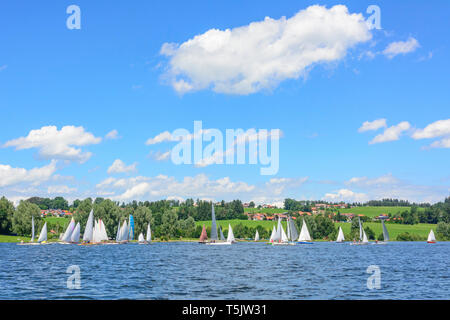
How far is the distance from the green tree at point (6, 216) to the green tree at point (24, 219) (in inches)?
129

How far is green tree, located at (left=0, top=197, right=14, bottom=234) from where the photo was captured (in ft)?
599

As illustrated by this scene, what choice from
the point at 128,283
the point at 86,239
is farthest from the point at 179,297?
the point at 86,239

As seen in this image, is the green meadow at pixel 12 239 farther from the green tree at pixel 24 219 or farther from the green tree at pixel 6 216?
the green tree at pixel 6 216

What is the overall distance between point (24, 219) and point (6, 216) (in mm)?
10358

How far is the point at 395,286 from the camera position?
2005 inches

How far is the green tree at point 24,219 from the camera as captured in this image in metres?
180

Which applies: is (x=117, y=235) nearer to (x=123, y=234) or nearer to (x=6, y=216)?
(x=123, y=234)

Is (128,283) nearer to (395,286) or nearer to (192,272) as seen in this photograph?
(192,272)

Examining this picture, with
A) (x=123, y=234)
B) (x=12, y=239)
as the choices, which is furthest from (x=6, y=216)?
(x=123, y=234)

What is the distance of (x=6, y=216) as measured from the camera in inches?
7244

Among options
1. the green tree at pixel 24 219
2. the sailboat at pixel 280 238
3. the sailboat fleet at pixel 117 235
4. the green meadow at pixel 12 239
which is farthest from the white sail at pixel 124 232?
the sailboat at pixel 280 238

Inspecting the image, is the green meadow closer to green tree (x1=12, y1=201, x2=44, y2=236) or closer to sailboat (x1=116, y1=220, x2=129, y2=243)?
green tree (x1=12, y1=201, x2=44, y2=236)
